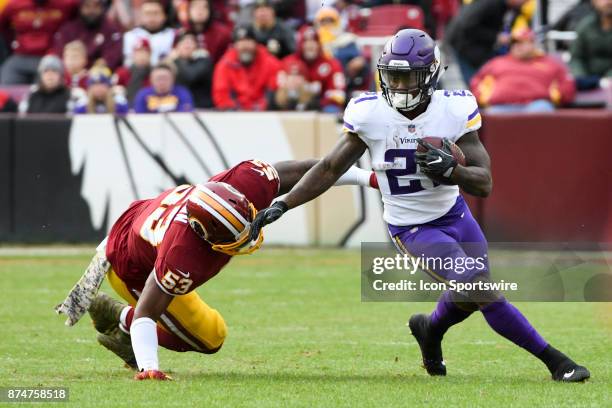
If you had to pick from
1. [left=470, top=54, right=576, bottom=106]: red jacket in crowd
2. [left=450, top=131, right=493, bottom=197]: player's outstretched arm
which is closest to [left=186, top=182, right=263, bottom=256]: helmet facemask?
A: [left=450, top=131, right=493, bottom=197]: player's outstretched arm

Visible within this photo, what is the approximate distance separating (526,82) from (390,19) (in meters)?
2.31

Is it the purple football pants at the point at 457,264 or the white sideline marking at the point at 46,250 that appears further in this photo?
the white sideline marking at the point at 46,250

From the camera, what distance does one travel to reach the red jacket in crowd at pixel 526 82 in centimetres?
1323

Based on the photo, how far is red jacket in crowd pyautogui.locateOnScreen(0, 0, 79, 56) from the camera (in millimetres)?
15500

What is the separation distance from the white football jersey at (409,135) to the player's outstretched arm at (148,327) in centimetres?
127

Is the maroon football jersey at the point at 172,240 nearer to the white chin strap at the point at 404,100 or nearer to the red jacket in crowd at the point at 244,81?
the white chin strap at the point at 404,100

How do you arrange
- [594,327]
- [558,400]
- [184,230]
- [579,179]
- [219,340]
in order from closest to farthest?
[558,400] < [184,230] < [219,340] < [594,327] < [579,179]

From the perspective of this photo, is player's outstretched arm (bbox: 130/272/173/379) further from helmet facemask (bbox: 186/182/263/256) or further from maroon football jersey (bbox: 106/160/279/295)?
helmet facemask (bbox: 186/182/263/256)

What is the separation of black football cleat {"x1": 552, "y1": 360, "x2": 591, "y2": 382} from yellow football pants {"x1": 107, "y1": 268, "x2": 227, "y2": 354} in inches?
68.0

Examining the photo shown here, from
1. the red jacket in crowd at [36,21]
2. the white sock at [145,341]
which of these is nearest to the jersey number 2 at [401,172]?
the white sock at [145,341]

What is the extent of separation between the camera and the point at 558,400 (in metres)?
5.65

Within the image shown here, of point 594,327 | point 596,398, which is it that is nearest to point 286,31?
point 594,327

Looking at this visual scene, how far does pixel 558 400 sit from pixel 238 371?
1.85m

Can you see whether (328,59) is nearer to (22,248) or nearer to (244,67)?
(244,67)
